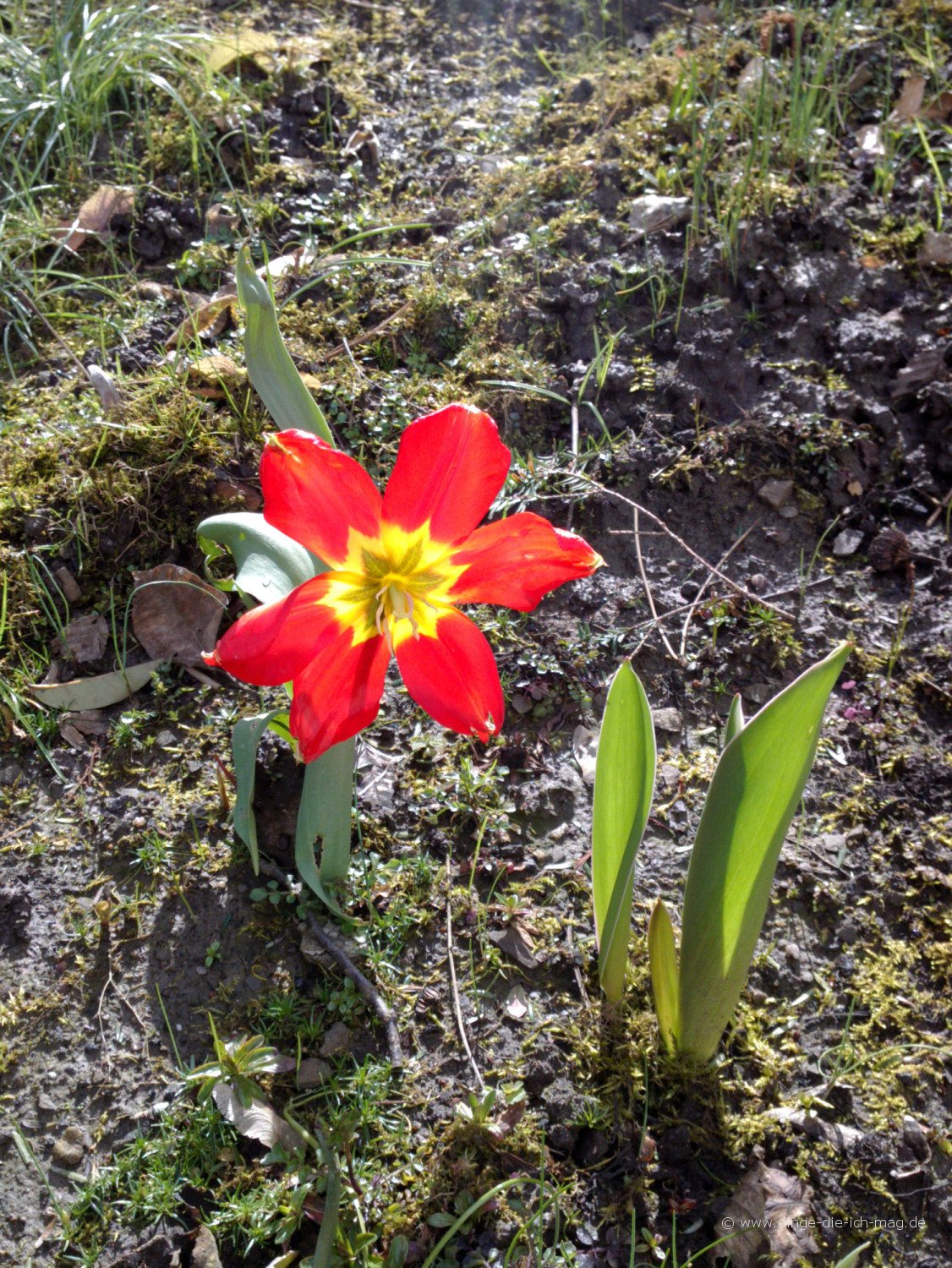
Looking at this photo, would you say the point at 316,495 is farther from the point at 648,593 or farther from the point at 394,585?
the point at 648,593

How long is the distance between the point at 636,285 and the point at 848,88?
4.49 feet

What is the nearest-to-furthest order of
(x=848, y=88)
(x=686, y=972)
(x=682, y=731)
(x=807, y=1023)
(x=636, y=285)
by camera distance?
(x=686, y=972)
(x=807, y=1023)
(x=682, y=731)
(x=636, y=285)
(x=848, y=88)

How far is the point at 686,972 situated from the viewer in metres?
1.43

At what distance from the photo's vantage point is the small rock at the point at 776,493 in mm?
2373

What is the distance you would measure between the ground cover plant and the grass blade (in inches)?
1.9

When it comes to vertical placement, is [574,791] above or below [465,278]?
below

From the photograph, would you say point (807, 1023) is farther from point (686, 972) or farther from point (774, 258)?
point (774, 258)

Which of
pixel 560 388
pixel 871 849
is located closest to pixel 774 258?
pixel 560 388

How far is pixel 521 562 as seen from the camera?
4.30 feet

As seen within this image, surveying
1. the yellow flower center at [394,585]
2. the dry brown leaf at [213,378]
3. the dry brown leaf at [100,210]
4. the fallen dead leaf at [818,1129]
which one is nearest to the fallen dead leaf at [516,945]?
the fallen dead leaf at [818,1129]

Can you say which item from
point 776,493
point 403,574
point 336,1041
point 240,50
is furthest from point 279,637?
point 240,50

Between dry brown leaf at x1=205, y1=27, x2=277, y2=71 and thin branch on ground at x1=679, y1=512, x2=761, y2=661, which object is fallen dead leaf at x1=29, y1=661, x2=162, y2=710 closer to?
thin branch on ground at x1=679, y1=512, x2=761, y2=661

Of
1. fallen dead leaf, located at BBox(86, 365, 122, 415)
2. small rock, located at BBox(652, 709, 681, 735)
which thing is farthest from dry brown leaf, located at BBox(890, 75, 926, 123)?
fallen dead leaf, located at BBox(86, 365, 122, 415)

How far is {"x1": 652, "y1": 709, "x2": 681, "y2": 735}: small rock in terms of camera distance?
206cm
